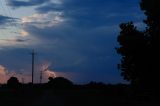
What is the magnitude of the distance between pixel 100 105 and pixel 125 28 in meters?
8.03

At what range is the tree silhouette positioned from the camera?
136 ft

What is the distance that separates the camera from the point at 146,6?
43.0 m

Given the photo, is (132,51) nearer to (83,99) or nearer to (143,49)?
(143,49)

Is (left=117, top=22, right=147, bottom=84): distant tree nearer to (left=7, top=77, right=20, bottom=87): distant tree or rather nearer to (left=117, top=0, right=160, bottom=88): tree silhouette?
(left=117, top=0, right=160, bottom=88): tree silhouette

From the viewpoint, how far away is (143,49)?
41719mm

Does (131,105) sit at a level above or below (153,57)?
below

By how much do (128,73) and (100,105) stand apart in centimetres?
545

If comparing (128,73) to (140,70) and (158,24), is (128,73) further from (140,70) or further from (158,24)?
(158,24)

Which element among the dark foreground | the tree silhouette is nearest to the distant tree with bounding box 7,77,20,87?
the dark foreground

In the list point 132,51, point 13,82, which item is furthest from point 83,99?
point 13,82

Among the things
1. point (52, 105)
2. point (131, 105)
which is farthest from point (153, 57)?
point (52, 105)

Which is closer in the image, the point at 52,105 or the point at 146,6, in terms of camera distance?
the point at 146,6

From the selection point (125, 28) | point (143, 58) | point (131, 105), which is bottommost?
point (131, 105)

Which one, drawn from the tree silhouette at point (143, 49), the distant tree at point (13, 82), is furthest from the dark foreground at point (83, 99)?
the distant tree at point (13, 82)
